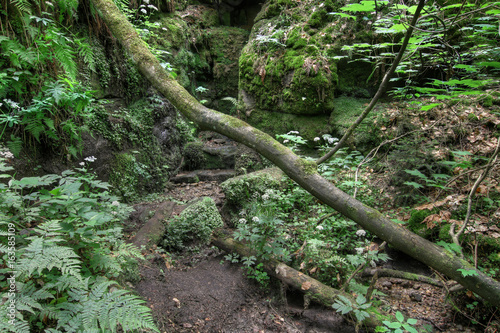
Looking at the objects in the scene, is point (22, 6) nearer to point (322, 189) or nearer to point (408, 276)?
point (322, 189)

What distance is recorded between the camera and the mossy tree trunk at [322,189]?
1995 millimetres

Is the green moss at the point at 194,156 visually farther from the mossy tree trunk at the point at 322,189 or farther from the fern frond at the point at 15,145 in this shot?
the mossy tree trunk at the point at 322,189

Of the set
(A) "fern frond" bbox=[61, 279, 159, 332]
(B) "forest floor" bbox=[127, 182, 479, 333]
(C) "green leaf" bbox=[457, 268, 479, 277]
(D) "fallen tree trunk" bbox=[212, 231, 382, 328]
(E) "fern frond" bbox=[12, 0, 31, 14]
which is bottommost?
(B) "forest floor" bbox=[127, 182, 479, 333]

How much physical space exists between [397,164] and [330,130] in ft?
7.85

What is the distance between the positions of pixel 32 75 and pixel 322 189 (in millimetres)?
4031

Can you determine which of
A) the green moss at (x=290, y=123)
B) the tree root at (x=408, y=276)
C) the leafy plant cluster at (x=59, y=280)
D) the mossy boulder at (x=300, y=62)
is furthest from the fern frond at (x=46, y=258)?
the mossy boulder at (x=300, y=62)

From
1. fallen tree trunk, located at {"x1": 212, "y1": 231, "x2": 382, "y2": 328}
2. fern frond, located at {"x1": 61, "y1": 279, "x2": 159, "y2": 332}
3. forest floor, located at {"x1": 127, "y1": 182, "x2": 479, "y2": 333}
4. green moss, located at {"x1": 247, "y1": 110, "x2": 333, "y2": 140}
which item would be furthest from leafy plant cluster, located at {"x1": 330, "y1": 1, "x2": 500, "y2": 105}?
green moss, located at {"x1": 247, "y1": 110, "x2": 333, "y2": 140}

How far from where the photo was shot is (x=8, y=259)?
1635mm

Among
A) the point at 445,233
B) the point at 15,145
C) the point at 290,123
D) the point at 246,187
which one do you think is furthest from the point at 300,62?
the point at 15,145

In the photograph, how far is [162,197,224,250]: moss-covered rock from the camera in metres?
4.17

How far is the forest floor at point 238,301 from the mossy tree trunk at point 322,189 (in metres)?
1.42

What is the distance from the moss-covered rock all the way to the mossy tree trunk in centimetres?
227

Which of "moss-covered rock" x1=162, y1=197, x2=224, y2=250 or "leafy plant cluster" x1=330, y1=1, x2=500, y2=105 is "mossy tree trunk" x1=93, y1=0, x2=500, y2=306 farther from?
"moss-covered rock" x1=162, y1=197, x2=224, y2=250

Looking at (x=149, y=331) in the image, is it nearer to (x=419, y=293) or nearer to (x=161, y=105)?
(x=419, y=293)
